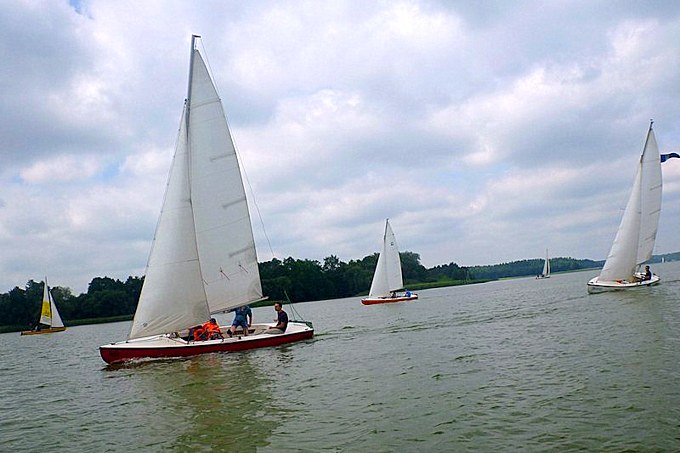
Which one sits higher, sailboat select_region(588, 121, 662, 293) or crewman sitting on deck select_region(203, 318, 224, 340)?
sailboat select_region(588, 121, 662, 293)

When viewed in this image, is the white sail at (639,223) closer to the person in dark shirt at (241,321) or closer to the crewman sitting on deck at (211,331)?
the person in dark shirt at (241,321)

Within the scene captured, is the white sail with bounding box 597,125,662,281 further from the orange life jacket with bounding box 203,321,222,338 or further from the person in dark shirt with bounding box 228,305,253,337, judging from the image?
the orange life jacket with bounding box 203,321,222,338

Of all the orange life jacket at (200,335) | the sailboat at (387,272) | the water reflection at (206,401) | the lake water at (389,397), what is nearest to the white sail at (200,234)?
the orange life jacket at (200,335)

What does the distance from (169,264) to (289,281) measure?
78.1 meters

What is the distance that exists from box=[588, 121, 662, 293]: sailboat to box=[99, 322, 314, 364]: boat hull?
28.8m

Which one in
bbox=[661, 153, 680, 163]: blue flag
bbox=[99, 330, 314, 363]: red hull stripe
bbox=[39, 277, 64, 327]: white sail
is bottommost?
bbox=[99, 330, 314, 363]: red hull stripe

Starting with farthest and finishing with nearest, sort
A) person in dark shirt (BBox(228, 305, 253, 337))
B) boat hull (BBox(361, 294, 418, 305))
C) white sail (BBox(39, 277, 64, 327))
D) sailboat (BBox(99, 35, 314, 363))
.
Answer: white sail (BBox(39, 277, 64, 327))
boat hull (BBox(361, 294, 418, 305))
person in dark shirt (BBox(228, 305, 253, 337))
sailboat (BBox(99, 35, 314, 363))

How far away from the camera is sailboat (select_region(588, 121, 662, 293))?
39.8 m

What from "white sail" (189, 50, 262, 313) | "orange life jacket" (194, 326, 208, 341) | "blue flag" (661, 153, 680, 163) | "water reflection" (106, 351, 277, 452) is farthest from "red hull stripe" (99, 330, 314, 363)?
"blue flag" (661, 153, 680, 163)

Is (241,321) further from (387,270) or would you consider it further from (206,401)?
(387,270)

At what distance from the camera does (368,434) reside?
9.85 meters

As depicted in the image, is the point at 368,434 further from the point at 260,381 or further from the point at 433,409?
the point at 260,381

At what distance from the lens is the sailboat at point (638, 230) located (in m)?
39.8

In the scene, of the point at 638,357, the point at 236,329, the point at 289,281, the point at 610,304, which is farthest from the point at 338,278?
the point at 638,357
